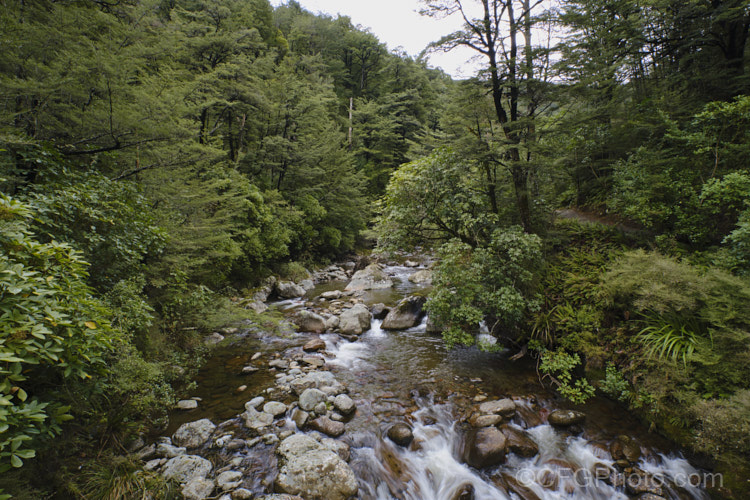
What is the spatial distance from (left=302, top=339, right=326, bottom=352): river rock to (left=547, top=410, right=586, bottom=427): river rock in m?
5.45

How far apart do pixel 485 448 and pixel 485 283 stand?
10.6 feet

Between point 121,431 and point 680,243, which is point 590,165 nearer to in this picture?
point 680,243

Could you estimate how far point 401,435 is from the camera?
471cm

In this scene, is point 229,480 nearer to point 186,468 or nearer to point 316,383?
point 186,468

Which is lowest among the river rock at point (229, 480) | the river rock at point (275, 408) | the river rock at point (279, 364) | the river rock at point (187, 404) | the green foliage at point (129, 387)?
the river rock at point (279, 364)

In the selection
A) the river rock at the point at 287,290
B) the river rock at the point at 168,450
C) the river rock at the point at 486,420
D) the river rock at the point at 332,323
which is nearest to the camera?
the river rock at the point at 168,450

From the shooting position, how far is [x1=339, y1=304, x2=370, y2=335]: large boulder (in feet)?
29.6

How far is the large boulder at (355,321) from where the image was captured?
29.6 ft

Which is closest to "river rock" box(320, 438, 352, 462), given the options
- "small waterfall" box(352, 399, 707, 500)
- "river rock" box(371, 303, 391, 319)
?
"small waterfall" box(352, 399, 707, 500)

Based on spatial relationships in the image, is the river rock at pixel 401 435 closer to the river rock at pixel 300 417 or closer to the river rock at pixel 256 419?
the river rock at pixel 300 417

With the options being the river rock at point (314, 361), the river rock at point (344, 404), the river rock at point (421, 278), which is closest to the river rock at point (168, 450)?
the river rock at point (344, 404)

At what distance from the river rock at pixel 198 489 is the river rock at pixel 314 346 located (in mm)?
4175

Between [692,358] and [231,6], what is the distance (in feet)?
86.2

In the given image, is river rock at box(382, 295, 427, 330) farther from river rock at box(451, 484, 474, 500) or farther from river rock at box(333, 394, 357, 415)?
river rock at box(451, 484, 474, 500)
